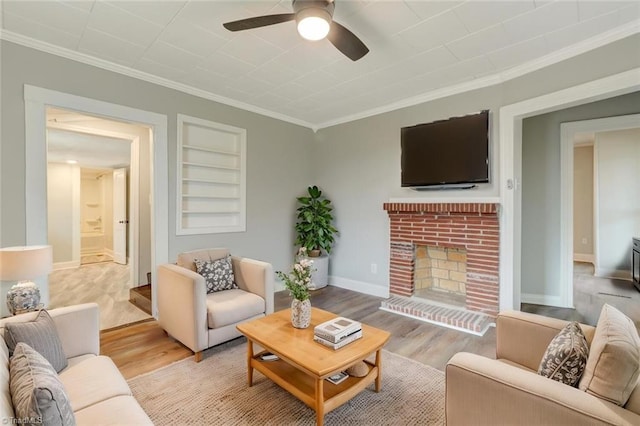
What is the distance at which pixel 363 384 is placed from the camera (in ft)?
6.10

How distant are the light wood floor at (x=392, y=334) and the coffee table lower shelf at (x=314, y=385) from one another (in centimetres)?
84

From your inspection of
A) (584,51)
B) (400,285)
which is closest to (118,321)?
(400,285)

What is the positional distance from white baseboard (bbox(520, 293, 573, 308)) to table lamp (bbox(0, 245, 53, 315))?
5.05 metres

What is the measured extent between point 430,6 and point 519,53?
1215 mm

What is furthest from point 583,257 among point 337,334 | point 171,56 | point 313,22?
point 171,56

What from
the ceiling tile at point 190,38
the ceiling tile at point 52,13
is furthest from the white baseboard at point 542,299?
the ceiling tile at point 52,13

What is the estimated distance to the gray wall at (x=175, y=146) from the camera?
2514mm

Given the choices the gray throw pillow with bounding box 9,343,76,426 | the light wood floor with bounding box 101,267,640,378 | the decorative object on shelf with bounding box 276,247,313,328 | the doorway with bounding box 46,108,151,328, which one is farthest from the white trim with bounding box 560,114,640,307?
the doorway with bounding box 46,108,151,328

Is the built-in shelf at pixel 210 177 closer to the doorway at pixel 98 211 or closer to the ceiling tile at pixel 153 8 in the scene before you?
the doorway at pixel 98 211

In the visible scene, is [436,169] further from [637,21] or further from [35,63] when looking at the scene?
[35,63]

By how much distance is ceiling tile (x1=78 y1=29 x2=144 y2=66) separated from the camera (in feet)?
8.29

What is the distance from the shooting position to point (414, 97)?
3795mm

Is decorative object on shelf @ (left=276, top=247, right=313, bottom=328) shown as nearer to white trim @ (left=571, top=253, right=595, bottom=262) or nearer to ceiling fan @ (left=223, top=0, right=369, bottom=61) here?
ceiling fan @ (left=223, top=0, right=369, bottom=61)

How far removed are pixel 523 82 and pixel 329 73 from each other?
1971 mm
